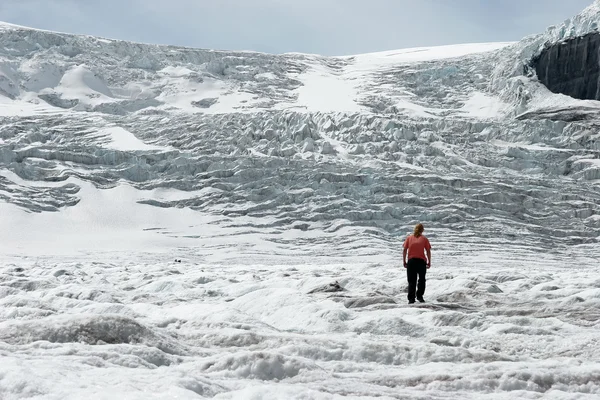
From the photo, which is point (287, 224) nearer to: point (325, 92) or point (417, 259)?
point (325, 92)

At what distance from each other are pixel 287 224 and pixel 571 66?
64.7 m

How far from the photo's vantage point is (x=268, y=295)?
1322 cm

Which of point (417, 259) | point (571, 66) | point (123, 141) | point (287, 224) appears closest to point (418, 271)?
point (417, 259)

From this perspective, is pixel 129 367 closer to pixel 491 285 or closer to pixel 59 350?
pixel 59 350

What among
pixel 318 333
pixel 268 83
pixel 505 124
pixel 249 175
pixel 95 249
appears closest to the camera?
pixel 318 333

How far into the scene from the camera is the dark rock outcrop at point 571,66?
104750 millimetres

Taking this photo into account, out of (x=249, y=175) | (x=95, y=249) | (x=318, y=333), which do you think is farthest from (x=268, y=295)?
(x=249, y=175)

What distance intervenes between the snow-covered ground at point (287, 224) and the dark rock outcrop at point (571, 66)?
2.90 meters

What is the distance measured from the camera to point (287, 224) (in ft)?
228

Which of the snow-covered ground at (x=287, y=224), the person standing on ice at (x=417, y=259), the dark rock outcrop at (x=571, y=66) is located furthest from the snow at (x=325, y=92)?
the person standing on ice at (x=417, y=259)

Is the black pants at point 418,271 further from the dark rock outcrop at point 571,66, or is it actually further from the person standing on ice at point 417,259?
the dark rock outcrop at point 571,66

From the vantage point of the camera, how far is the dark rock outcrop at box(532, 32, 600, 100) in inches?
4124

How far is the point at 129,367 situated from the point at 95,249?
Answer: 5556 cm

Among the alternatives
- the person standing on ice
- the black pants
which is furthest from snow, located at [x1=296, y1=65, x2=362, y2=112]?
the black pants
